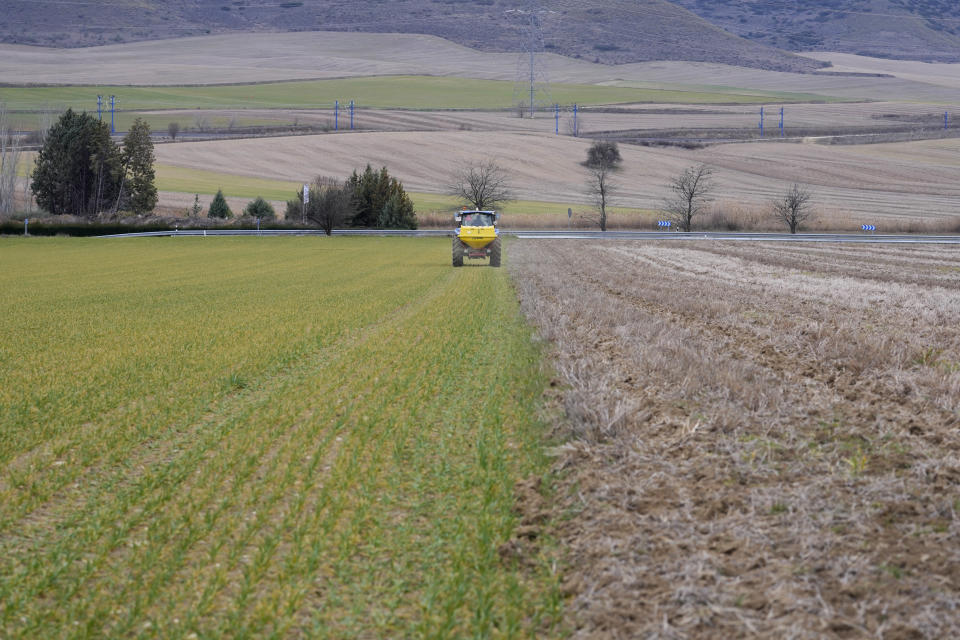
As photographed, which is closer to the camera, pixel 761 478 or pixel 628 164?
pixel 761 478

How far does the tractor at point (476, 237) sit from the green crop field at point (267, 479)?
67.9 feet

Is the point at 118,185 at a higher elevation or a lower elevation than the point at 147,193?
higher

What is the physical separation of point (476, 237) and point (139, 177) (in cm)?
6147

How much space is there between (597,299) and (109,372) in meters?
11.5

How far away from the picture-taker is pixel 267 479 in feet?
25.4

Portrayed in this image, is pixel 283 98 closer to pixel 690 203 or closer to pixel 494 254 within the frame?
pixel 690 203

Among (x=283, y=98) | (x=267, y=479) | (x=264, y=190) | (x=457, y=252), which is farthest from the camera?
(x=283, y=98)

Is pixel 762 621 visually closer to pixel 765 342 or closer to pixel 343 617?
pixel 343 617

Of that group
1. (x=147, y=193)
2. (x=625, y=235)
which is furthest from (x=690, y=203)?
(x=147, y=193)

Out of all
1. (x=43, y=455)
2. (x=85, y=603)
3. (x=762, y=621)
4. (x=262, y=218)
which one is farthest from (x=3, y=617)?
(x=262, y=218)

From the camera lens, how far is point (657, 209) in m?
101

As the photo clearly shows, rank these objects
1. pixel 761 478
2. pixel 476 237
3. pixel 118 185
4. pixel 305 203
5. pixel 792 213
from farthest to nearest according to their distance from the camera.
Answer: pixel 118 185 → pixel 792 213 → pixel 305 203 → pixel 476 237 → pixel 761 478

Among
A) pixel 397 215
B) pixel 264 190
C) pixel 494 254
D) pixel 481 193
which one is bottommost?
pixel 494 254

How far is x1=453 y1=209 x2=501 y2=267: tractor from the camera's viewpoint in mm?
38875
